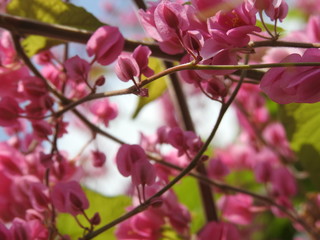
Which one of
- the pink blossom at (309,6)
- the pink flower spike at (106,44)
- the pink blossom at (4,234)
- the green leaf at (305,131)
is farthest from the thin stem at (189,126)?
the pink blossom at (309,6)

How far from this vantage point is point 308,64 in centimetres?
35

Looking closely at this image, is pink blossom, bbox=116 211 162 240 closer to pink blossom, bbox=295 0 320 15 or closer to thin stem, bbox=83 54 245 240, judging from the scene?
thin stem, bbox=83 54 245 240

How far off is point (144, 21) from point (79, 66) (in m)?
0.08

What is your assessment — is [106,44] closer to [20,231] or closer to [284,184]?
[20,231]

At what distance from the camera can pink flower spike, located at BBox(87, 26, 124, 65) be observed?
18.6 inches

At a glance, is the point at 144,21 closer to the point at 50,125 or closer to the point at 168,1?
the point at 168,1

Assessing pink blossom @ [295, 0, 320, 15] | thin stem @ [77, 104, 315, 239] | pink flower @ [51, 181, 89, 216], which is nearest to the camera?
pink flower @ [51, 181, 89, 216]

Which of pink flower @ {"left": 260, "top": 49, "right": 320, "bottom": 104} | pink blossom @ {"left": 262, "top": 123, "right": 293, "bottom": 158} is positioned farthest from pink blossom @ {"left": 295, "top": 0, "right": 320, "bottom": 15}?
pink flower @ {"left": 260, "top": 49, "right": 320, "bottom": 104}

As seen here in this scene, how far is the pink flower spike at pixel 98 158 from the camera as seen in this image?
0.56 m

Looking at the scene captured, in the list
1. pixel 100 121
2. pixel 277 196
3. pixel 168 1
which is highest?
pixel 168 1

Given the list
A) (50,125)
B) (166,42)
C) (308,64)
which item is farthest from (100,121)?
(308,64)

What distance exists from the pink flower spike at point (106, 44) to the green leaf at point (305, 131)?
290 millimetres

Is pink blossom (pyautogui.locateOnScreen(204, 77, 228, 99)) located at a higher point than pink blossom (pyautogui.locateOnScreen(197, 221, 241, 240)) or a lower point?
higher

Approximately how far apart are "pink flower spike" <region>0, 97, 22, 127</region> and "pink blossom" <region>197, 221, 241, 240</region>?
233mm
